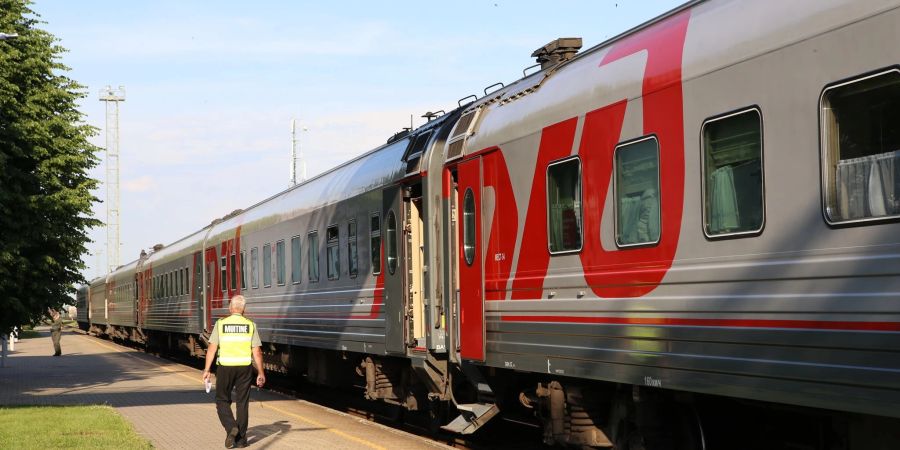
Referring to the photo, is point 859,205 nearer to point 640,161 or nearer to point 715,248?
point 715,248

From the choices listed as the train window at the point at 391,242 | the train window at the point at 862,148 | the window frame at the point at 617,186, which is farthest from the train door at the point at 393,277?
the train window at the point at 862,148

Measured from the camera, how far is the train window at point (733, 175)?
6.76m

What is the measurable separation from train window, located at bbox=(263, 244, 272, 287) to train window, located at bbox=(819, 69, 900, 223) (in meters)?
15.8

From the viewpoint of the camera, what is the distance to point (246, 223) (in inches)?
930

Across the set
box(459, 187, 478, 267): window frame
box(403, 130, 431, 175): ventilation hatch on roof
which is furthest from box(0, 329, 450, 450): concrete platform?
box(403, 130, 431, 175): ventilation hatch on roof

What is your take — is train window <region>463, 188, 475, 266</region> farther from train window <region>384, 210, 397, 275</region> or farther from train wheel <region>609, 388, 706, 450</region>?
train wheel <region>609, 388, 706, 450</region>

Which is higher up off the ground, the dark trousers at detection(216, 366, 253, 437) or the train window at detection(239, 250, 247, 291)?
the train window at detection(239, 250, 247, 291)

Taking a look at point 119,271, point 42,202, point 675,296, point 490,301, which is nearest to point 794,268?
point 675,296

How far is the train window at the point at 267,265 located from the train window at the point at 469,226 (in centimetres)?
1019

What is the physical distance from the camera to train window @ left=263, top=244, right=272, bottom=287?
21031 millimetres

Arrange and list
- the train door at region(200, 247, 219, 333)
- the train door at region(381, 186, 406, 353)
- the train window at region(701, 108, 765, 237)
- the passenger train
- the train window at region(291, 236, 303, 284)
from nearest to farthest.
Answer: the passenger train, the train window at region(701, 108, 765, 237), the train door at region(381, 186, 406, 353), the train window at region(291, 236, 303, 284), the train door at region(200, 247, 219, 333)

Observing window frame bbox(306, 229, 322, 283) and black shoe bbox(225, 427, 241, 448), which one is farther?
window frame bbox(306, 229, 322, 283)

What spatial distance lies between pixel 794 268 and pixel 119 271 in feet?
163

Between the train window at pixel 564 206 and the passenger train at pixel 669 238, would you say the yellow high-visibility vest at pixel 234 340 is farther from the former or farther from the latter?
the train window at pixel 564 206
